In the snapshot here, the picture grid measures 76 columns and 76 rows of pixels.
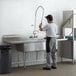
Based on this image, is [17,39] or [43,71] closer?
[43,71]

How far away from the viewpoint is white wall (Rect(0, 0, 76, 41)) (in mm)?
7062

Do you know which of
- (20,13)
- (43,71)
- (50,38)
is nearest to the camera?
(43,71)

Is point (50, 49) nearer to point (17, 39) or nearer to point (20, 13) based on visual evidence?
point (17, 39)

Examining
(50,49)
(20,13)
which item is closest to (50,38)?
(50,49)

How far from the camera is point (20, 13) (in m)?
7.29

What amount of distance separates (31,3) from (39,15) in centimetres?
44

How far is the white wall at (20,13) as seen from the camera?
7.06m

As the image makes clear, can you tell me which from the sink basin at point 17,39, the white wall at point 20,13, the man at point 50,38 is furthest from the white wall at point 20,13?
the man at point 50,38

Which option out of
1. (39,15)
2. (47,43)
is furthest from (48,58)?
(39,15)

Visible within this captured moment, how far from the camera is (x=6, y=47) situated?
21.1ft

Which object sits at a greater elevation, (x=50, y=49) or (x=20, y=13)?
(x=20, y=13)

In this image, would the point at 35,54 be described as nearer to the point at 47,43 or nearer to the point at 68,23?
the point at 47,43

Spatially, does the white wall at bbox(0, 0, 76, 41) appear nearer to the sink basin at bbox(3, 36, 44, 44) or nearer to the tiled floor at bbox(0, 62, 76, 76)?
the sink basin at bbox(3, 36, 44, 44)

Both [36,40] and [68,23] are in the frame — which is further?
[68,23]
